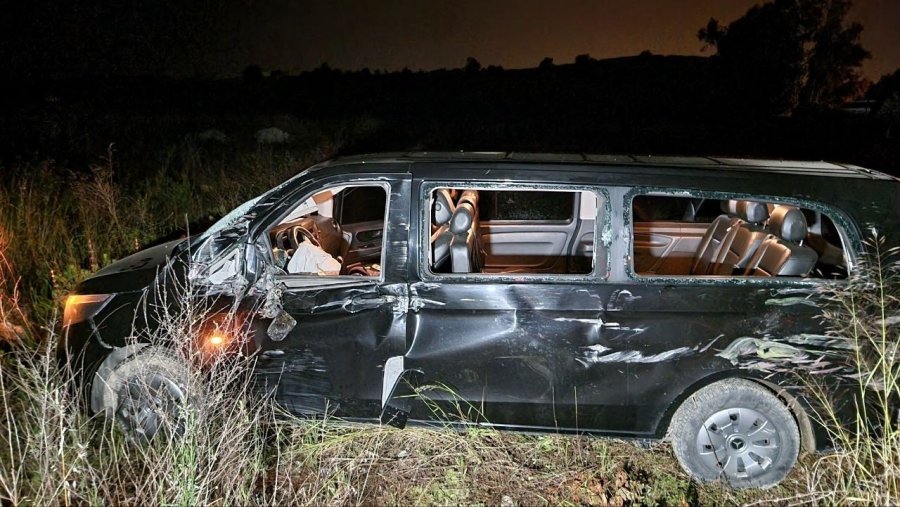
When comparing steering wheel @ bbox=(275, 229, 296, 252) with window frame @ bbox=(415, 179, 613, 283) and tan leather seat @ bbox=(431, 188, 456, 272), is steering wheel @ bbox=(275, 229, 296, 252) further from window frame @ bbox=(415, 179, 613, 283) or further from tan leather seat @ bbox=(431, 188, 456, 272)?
window frame @ bbox=(415, 179, 613, 283)

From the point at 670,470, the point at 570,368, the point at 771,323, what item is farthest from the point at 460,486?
the point at 771,323

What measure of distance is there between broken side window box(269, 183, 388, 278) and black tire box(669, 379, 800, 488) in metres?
1.95

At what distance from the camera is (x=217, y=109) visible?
2819 cm

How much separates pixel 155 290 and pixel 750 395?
3.38 metres

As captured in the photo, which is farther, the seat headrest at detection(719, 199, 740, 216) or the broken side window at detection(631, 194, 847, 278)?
the seat headrest at detection(719, 199, 740, 216)

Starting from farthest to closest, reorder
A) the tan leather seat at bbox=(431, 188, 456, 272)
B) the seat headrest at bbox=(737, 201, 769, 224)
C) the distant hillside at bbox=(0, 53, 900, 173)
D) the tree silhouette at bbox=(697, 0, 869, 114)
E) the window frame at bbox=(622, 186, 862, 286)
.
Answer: the tree silhouette at bbox=(697, 0, 869, 114), the distant hillside at bbox=(0, 53, 900, 173), the seat headrest at bbox=(737, 201, 769, 224), the tan leather seat at bbox=(431, 188, 456, 272), the window frame at bbox=(622, 186, 862, 286)

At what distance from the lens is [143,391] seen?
372 centimetres

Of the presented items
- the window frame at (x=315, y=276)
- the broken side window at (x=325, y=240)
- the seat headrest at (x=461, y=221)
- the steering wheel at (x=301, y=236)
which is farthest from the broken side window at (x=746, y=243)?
the steering wheel at (x=301, y=236)

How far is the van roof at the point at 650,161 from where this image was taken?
3584mm

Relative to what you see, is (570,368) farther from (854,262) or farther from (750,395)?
(854,262)

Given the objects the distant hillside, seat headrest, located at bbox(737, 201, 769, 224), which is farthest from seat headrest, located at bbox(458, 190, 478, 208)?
the distant hillside

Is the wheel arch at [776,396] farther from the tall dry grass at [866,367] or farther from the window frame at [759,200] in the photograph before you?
the window frame at [759,200]

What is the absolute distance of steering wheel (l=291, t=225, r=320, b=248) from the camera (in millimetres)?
4457

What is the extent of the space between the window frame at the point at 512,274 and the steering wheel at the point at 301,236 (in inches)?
46.8
